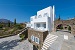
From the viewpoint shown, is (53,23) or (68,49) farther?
(53,23)

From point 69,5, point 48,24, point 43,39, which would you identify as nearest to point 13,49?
point 43,39

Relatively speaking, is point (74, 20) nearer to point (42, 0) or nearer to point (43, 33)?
point (43, 33)

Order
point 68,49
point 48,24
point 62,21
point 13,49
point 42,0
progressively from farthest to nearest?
point 42,0, point 48,24, point 62,21, point 13,49, point 68,49

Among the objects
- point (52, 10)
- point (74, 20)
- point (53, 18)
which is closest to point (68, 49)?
point (74, 20)

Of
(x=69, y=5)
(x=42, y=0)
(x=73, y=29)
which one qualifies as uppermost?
(x=42, y=0)

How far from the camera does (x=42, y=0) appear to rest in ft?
74.7

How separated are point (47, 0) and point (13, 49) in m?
20.3

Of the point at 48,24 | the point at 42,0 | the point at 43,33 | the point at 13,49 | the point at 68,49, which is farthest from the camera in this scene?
the point at 42,0

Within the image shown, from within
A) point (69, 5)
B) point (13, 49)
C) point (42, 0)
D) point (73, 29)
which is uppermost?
point (42, 0)

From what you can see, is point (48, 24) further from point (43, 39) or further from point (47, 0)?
point (47, 0)

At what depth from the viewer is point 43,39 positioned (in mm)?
13625

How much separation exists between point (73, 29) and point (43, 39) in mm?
6933

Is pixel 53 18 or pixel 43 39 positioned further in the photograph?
pixel 53 18

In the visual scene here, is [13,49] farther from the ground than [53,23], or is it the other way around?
[53,23]
